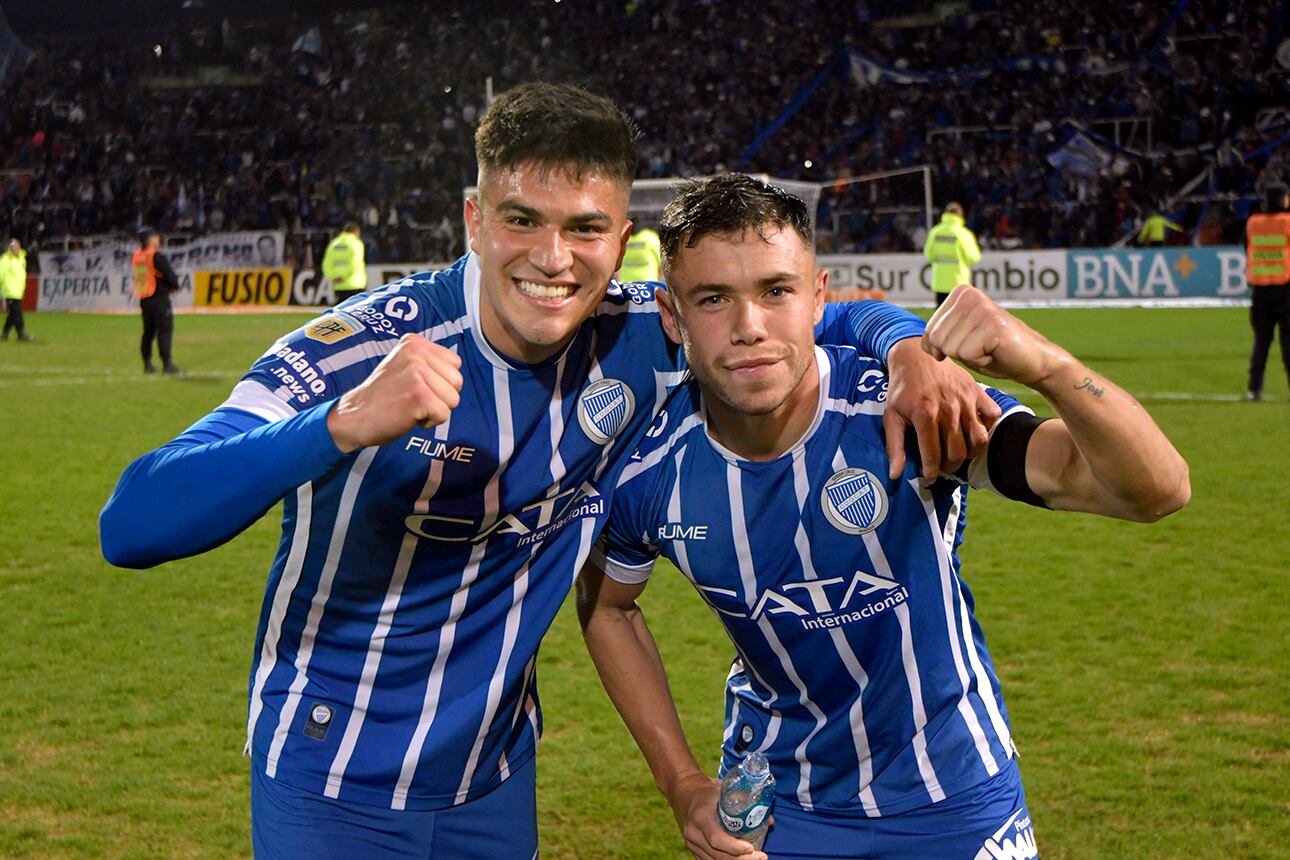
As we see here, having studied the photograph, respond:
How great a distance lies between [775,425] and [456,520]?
68cm

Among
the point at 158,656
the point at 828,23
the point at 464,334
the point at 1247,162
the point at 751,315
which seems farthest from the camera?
the point at 828,23

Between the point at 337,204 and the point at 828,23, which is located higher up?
the point at 828,23

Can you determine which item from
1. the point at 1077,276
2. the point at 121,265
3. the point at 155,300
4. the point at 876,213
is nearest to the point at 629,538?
the point at 155,300

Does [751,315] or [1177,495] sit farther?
[751,315]

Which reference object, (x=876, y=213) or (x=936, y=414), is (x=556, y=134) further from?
(x=876, y=213)

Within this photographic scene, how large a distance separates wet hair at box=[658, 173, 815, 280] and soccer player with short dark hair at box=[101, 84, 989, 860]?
119mm

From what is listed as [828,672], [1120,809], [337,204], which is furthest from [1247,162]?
[828,672]

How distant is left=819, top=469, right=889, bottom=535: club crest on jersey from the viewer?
8.62 ft

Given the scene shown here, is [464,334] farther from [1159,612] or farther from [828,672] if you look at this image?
[1159,612]

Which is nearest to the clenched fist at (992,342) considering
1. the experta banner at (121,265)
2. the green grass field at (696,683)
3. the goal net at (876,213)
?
the green grass field at (696,683)

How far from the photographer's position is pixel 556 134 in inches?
104

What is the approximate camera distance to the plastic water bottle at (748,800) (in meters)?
2.54

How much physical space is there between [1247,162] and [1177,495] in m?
26.7

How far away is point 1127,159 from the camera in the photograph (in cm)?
2703
